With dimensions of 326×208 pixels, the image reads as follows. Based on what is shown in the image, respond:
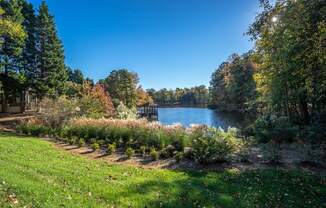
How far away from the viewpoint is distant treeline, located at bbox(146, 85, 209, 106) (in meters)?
88.4

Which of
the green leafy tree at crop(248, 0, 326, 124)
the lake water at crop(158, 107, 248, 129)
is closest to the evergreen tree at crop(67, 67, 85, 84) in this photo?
the lake water at crop(158, 107, 248, 129)

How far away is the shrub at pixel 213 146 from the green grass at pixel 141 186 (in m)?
0.78

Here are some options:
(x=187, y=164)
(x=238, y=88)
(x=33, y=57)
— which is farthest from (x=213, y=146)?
(x=238, y=88)

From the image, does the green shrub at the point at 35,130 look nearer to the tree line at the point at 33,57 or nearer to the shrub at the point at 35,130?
the shrub at the point at 35,130

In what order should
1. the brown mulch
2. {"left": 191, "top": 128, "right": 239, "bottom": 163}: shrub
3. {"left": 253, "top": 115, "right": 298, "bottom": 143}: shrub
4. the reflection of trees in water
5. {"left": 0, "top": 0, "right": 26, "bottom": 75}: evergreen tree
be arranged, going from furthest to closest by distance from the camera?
{"left": 0, "top": 0, "right": 26, "bottom": 75}: evergreen tree
the reflection of trees in water
{"left": 253, "top": 115, "right": 298, "bottom": 143}: shrub
{"left": 191, "top": 128, "right": 239, "bottom": 163}: shrub
the brown mulch

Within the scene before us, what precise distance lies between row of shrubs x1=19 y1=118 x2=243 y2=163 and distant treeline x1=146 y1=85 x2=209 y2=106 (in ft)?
244

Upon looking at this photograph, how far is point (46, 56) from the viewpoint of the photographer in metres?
25.0

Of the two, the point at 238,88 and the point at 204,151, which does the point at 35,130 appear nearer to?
the point at 204,151

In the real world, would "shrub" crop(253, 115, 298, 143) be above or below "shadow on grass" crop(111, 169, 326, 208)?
above

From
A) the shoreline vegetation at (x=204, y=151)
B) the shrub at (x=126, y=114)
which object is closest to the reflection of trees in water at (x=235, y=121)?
the shoreline vegetation at (x=204, y=151)

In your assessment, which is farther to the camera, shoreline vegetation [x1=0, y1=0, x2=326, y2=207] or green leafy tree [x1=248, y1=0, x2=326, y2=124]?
green leafy tree [x1=248, y1=0, x2=326, y2=124]

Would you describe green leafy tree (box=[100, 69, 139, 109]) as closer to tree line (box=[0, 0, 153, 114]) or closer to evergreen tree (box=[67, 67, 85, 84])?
tree line (box=[0, 0, 153, 114])

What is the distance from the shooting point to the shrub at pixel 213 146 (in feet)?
25.2

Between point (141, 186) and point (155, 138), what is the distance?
4183 mm
